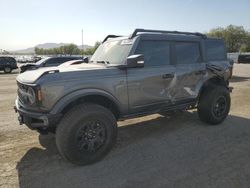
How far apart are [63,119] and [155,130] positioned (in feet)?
8.18

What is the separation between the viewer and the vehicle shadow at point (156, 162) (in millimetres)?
3762

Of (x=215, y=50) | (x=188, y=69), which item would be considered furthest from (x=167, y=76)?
(x=215, y=50)

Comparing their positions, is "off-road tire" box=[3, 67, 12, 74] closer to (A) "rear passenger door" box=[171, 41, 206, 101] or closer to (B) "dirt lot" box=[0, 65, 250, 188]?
(B) "dirt lot" box=[0, 65, 250, 188]

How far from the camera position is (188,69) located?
5.74 meters

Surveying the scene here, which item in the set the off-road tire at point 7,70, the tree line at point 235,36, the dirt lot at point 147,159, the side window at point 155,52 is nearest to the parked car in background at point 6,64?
the off-road tire at point 7,70

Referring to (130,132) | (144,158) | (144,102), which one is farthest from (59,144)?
(130,132)

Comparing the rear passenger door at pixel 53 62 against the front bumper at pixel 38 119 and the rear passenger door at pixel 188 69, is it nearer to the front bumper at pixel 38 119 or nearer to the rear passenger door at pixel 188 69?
the rear passenger door at pixel 188 69

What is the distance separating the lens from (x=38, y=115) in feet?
13.2

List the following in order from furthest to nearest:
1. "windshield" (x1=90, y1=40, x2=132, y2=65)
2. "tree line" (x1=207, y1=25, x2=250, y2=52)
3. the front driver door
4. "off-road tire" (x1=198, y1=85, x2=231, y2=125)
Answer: "tree line" (x1=207, y1=25, x2=250, y2=52), "off-road tire" (x1=198, y1=85, x2=231, y2=125), "windshield" (x1=90, y1=40, x2=132, y2=65), the front driver door

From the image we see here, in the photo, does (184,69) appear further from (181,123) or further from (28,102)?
(28,102)

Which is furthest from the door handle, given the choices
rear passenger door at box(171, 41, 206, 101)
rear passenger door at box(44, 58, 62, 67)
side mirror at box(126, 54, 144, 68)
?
rear passenger door at box(44, 58, 62, 67)

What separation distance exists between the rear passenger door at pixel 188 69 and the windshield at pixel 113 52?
3.66ft

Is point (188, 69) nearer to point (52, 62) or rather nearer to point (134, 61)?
point (134, 61)

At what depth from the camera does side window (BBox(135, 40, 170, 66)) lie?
5.09 m
